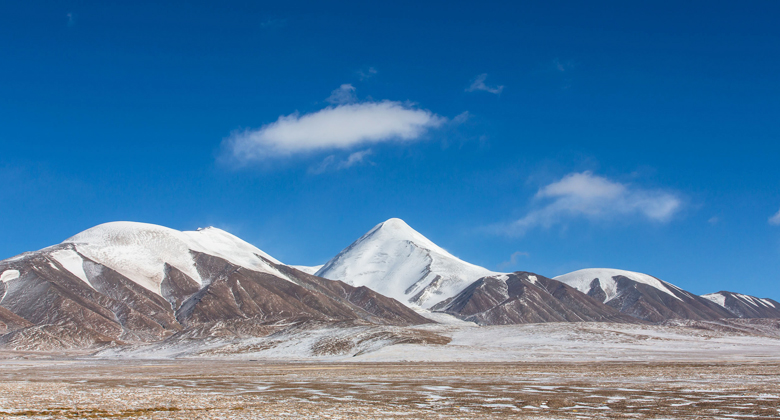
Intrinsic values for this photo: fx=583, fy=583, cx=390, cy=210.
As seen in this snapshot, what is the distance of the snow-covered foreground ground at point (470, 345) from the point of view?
299 ft

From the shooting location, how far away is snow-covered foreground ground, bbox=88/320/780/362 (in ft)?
299

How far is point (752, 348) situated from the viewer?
110 metres

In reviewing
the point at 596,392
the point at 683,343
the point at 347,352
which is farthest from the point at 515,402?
the point at 683,343

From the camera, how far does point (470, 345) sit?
355 ft

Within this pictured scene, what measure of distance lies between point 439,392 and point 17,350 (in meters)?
154

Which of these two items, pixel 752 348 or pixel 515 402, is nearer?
pixel 515 402

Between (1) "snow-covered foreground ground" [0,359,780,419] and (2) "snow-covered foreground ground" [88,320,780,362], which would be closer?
(1) "snow-covered foreground ground" [0,359,780,419]

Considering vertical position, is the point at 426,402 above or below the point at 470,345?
above

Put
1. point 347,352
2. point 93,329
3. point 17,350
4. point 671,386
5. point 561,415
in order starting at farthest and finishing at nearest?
1. point 93,329
2. point 17,350
3. point 347,352
4. point 671,386
5. point 561,415

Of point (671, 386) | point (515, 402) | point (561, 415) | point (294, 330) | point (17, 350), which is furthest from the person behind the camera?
point (17, 350)

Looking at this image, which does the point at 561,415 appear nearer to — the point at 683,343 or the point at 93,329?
the point at 683,343

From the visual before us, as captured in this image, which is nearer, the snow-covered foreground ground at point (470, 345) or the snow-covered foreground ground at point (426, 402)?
the snow-covered foreground ground at point (426, 402)

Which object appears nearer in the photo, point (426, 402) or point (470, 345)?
point (426, 402)

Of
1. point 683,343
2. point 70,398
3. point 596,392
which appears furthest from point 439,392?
point 683,343
